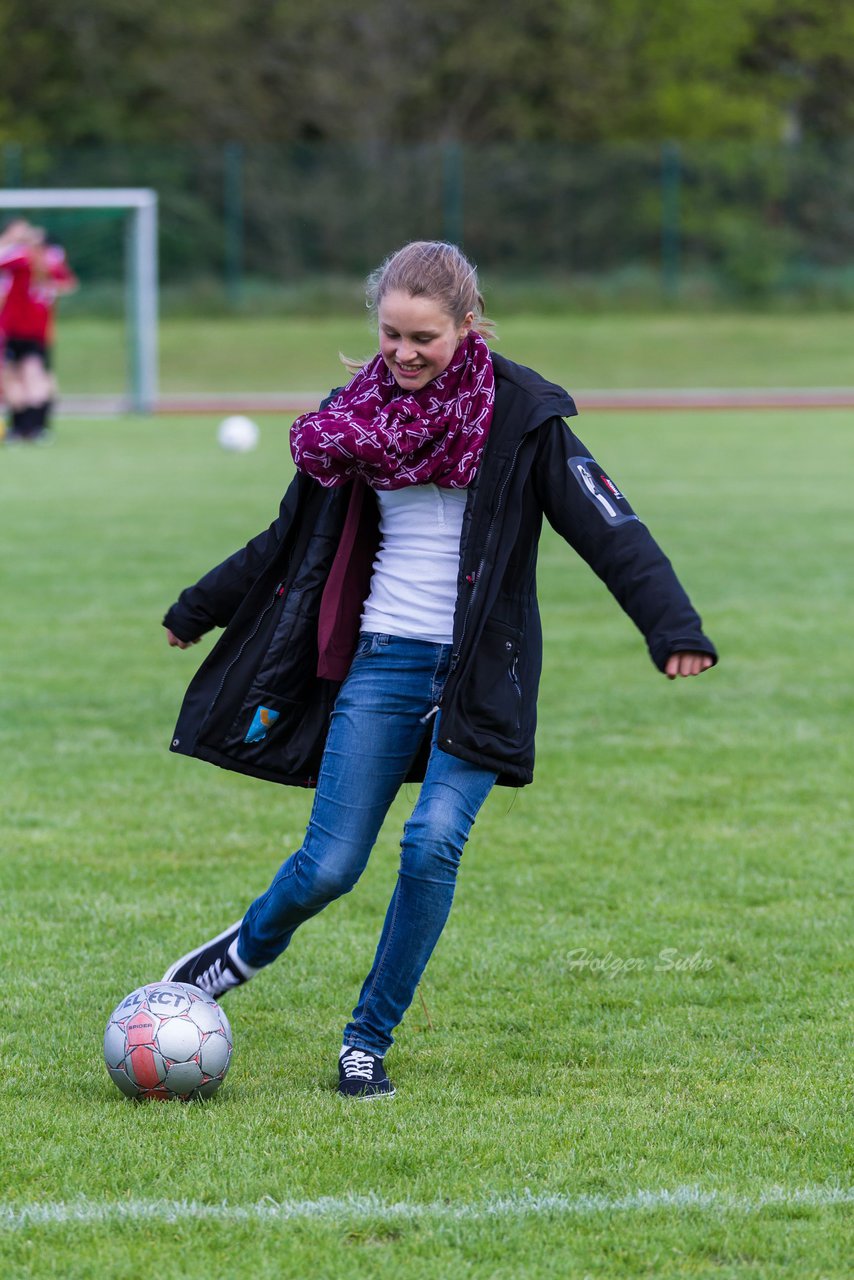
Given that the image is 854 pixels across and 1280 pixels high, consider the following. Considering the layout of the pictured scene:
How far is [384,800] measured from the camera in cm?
416

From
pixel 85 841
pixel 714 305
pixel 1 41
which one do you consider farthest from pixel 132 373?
pixel 85 841

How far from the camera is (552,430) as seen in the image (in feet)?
13.3

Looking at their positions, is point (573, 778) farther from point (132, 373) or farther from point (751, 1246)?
point (132, 373)

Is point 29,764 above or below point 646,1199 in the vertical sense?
below

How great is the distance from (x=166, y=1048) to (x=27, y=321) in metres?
18.3

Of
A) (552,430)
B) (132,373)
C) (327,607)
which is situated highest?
(552,430)

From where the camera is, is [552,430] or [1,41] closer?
[552,430]

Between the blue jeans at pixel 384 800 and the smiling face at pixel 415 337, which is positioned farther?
the blue jeans at pixel 384 800

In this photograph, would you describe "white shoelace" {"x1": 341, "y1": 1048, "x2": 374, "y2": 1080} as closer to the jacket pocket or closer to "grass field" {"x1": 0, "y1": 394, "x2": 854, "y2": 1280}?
"grass field" {"x1": 0, "y1": 394, "x2": 854, "y2": 1280}

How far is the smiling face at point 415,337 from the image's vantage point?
3.92 m

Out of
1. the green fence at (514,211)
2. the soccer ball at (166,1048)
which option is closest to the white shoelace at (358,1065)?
the soccer ball at (166,1048)

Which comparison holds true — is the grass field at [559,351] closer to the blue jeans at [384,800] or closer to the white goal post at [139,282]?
the white goal post at [139,282]

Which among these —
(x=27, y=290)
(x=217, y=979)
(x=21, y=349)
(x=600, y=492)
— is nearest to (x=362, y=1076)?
(x=217, y=979)

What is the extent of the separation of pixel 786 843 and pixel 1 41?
4024cm
